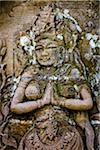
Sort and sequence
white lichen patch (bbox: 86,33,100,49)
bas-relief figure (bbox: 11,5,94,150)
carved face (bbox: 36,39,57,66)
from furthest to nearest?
white lichen patch (bbox: 86,33,100,49) → carved face (bbox: 36,39,57,66) → bas-relief figure (bbox: 11,5,94,150)

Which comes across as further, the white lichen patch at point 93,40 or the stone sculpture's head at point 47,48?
the white lichen patch at point 93,40

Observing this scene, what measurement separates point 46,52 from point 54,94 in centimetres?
25

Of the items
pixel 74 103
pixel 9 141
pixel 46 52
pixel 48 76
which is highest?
pixel 46 52

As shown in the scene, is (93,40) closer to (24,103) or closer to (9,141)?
(24,103)

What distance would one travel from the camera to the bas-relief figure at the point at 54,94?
3328mm

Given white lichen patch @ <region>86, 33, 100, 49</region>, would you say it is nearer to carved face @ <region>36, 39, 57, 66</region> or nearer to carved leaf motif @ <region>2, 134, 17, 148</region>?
carved face @ <region>36, 39, 57, 66</region>

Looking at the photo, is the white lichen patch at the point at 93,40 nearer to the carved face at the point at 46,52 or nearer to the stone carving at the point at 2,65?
the carved face at the point at 46,52

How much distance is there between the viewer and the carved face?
350 cm

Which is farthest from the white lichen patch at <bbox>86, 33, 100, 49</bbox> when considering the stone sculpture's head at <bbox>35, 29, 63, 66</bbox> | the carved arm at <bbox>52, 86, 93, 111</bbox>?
the carved arm at <bbox>52, 86, 93, 111</bbox>

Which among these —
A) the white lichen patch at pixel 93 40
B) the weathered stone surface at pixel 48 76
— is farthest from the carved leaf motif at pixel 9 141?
the white lichen patch at pixel 93 40

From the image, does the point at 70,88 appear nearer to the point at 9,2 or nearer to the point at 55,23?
the point at 55,23

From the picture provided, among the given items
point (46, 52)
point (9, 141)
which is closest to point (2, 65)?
point (46, 52)

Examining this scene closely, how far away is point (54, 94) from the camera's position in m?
3.41

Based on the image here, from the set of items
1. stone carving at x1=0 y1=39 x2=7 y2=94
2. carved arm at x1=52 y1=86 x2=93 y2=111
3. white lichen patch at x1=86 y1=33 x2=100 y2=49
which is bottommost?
carved arm at x1=52 y1=86 x2=93 y2=111
